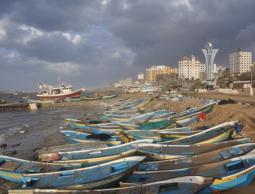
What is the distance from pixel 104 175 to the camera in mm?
11164

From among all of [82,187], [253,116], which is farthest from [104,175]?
[253,116]

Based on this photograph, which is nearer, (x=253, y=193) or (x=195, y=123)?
(x=253, y=193)

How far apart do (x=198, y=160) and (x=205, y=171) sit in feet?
4.94

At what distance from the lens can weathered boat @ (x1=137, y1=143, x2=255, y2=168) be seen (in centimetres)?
1188

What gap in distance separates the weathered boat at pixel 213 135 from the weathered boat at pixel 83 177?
16.4 feet

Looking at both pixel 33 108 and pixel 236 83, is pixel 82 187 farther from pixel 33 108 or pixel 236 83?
pixel 236 83

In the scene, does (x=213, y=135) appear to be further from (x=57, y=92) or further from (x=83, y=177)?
(x=57, y=92)

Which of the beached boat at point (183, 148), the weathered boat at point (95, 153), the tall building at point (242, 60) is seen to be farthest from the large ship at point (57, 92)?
the tall building at point (242, 60)

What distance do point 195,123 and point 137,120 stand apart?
19.3 feet

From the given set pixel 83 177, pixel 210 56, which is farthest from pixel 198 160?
pixel 210 56

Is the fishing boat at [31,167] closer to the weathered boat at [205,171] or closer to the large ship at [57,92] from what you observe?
the weathered boat at [205,171]

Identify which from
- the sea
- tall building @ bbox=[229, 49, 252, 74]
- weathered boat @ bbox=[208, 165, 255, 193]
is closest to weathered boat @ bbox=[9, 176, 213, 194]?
weathered boat @ bbox=[208, 165, 255, 193]

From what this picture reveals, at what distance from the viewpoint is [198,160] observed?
12.3 metres

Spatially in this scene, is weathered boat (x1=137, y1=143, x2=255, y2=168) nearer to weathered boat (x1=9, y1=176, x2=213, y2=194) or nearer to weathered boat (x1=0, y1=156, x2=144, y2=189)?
weathered boat (x1=0, y1=156, x2=144, y2=189)
